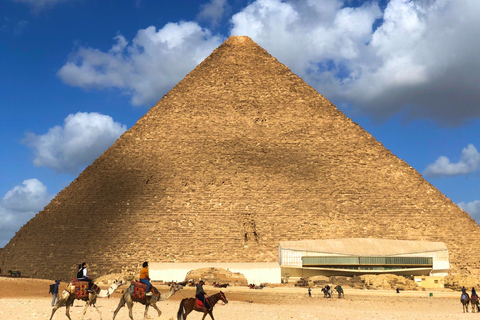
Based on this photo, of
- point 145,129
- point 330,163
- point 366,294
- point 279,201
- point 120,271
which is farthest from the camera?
point 145,129

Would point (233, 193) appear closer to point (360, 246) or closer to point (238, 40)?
point (360, 246)

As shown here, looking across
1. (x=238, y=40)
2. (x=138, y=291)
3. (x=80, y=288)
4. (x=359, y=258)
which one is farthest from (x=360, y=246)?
(x=80, y=288)

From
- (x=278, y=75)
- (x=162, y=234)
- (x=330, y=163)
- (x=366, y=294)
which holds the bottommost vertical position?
(x=366, y=294)

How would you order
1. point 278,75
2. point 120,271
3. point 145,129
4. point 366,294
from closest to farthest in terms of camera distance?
point 366,294
point 120,271
point 145,129
point 278,75

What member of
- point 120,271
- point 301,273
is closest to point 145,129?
point 120,271

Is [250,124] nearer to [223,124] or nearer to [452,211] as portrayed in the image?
[223,124]

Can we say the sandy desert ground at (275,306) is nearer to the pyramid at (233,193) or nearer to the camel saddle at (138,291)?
the camel saddle at (138,291)

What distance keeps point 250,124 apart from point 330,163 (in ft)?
23.2

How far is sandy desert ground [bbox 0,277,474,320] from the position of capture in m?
18.1

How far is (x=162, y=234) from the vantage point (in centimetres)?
4219

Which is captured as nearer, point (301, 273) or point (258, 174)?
point (301, 273)

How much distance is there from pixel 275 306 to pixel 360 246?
1881cm

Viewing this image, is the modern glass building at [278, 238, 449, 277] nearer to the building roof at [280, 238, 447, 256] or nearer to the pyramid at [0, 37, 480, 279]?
the building roof at [280, 238, 447, 256]

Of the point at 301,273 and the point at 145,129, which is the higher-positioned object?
the point at 145,129
